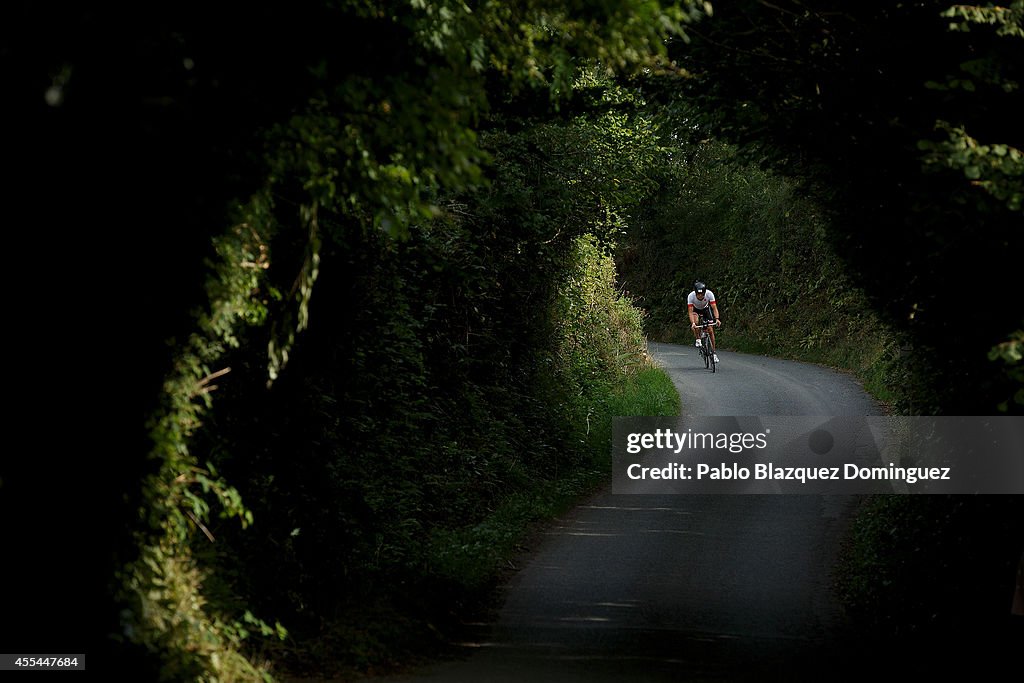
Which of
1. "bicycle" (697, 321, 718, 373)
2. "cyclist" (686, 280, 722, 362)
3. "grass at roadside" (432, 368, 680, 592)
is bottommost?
"grass at roadside" (432, 368, 680, 592)

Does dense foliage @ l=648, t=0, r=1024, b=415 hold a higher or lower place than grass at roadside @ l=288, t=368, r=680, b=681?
higher

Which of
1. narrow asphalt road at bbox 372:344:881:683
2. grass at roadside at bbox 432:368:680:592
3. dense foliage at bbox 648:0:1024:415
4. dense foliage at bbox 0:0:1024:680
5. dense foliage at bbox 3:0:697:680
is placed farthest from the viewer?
grass at roadside at bbox 432:368:680:592

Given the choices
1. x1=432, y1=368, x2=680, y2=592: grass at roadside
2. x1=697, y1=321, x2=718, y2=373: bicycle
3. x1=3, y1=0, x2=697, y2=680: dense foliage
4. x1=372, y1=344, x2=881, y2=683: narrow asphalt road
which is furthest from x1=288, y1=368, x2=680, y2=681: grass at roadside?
x1=697, y1=321, x2=718, y2=373: bicycle

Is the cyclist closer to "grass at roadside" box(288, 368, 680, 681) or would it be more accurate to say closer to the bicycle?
the bicycle

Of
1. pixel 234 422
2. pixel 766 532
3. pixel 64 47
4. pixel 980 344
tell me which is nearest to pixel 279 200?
pixel 234 422

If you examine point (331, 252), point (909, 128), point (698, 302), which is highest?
point (698, 302)

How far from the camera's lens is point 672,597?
45.2 ft

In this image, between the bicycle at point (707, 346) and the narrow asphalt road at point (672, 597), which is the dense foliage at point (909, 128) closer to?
the narrow asphalt road at point (672, 597)

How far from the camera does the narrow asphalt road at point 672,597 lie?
10742 mm

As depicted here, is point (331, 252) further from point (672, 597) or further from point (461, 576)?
point (672, 597)

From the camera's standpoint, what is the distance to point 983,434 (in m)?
11.6

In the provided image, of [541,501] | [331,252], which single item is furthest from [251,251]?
[541,501]

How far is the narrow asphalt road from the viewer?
35.2ft

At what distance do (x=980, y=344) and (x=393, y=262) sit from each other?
21.2ft
